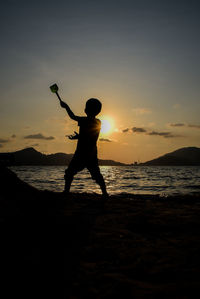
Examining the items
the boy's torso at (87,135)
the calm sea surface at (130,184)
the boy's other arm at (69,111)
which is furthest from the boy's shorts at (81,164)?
the calm sea surface at (130,184)

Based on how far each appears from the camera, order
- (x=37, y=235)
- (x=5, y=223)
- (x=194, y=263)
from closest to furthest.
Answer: (x=194, y=263) → (x=37, y=235) → (x=5, y=223)

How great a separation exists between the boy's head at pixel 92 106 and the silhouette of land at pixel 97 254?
8.49ft

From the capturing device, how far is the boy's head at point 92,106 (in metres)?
5.22

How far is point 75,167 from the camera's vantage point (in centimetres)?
535

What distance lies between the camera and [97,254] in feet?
7.10

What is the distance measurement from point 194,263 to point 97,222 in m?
1.68

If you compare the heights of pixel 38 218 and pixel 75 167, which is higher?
pixel 75 167

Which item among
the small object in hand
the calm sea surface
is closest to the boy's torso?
the small object in hand

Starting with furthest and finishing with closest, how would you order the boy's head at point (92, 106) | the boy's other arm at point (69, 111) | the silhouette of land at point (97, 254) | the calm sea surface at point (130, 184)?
the calm sea surface at point (130, 184) → the boy's head at point (92, 106) → the boy's other arm at point (69, 111) → the silhouette of land at point (97, 254)

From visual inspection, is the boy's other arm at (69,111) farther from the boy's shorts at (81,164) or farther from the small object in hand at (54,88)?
the boy's shorts at (81,164)

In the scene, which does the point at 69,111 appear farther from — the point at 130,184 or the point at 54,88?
the point at 130,184

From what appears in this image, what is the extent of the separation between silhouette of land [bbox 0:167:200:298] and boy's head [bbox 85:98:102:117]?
102 inches

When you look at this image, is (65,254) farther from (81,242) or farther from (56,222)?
A: (56,222)

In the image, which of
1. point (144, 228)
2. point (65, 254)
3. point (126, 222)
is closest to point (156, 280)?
point (65, 254)
